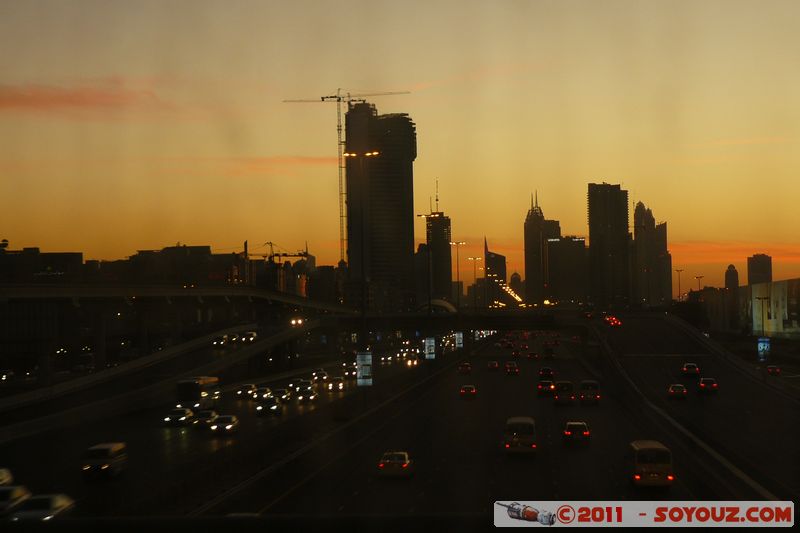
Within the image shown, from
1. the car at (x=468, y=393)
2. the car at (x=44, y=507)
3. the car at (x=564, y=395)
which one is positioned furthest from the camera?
the car at (x=468, y=393)

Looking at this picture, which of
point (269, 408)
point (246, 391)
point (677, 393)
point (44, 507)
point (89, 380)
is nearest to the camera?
point (44, 507)

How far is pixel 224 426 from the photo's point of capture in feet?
148

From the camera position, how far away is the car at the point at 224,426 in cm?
4472

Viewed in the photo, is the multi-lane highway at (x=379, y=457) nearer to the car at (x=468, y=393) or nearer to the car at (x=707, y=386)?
the car at (x=707, y=386)

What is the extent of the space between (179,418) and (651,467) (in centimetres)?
3166

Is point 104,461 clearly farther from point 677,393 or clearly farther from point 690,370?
point 690,370

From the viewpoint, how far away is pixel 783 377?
7306 cm

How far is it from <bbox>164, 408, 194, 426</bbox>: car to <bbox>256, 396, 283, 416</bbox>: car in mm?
4479

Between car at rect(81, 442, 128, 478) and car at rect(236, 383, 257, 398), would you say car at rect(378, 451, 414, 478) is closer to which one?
car at rect(81, 442, 128, 478)

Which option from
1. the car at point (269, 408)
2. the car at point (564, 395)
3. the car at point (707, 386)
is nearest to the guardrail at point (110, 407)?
the car at point (269, 408)

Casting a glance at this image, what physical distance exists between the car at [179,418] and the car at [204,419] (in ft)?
3.94

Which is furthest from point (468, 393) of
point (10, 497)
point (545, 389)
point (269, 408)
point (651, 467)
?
point (10, 497)

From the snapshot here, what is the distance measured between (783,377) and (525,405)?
3038 cm

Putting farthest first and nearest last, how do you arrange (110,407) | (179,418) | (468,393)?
(468,393), (110,407), (179,418)
